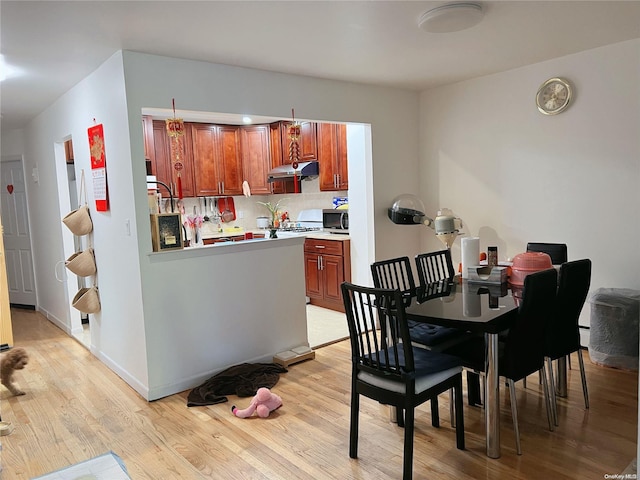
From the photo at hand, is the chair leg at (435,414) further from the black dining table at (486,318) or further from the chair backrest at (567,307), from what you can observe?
the chair backrest at (567,307)

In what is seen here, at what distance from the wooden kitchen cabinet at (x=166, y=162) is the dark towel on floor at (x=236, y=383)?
290 centimetres

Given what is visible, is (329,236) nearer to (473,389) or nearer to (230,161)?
(230,161)

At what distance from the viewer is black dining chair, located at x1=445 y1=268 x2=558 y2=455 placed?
2.28 meters

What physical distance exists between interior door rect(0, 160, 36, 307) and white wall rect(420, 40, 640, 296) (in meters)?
5.05

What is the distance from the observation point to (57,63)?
10.4ft

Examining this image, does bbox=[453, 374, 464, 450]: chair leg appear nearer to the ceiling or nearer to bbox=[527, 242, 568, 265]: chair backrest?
bbox=[527, 242, 568, 265]: chair backrest

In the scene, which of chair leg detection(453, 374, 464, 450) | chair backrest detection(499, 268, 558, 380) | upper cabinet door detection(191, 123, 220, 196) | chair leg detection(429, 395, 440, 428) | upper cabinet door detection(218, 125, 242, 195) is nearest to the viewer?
chair backrest detection(499, 268, 558, 380)

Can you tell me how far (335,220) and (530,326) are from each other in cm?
348

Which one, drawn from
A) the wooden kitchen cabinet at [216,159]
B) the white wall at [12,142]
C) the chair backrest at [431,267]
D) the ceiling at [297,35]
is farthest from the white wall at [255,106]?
the white wall at [12,142]

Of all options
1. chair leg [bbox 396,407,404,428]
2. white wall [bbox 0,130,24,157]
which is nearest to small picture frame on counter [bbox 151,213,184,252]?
chair leg [bbox 396,407,404,428]

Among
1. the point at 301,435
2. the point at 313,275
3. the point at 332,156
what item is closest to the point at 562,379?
the point at 301,435

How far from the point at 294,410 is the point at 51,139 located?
11.9ft

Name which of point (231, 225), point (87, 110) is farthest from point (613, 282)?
point (231, 225)

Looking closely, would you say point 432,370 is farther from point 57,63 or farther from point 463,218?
point 57,63
